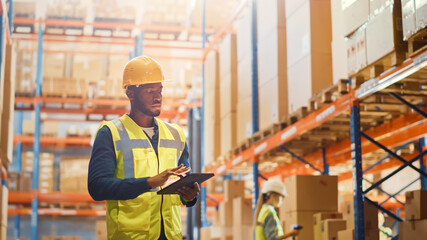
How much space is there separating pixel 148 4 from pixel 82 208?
20.4 feet

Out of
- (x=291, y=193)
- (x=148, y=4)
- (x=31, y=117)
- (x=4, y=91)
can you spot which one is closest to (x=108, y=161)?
(x=291, y=193)

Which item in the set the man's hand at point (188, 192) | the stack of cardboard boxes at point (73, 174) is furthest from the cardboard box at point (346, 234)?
the stack of cardboard boxes at point (73, 174)

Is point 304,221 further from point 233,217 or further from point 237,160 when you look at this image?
point 237,160

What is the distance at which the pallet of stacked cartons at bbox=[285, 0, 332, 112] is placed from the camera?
759 cm

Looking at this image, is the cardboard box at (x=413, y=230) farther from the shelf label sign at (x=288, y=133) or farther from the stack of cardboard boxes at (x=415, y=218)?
the shelf label sign at (x=288, y=133)

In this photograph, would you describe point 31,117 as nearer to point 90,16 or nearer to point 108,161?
point 90,16

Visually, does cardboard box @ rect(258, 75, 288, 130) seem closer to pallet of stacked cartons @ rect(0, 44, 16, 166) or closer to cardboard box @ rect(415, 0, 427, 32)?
pallet of stacked cartons @ rect(0, 44, 16, 166)

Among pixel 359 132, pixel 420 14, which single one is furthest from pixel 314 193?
pixel 420 14

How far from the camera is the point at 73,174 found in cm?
1712

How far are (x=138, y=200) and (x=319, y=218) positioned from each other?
5049mm

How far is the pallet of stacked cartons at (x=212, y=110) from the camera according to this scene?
12188 mm

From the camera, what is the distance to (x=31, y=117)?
67.4 feet

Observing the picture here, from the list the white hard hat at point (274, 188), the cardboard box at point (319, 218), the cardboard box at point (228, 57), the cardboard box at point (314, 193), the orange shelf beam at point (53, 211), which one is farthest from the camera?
the orange shelf beam at point (53, 211)

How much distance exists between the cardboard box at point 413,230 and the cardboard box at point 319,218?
144cm
